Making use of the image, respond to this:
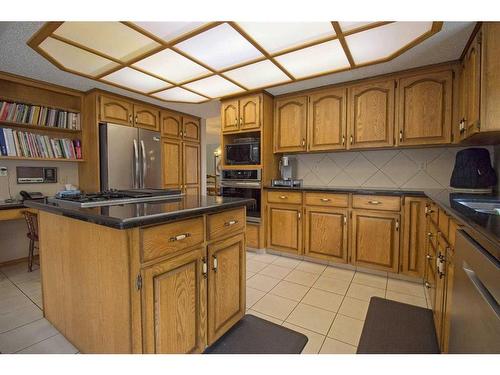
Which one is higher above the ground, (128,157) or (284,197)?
(128,157)

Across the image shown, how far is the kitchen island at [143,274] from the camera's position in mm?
968

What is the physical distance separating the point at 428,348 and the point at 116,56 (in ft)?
10.4

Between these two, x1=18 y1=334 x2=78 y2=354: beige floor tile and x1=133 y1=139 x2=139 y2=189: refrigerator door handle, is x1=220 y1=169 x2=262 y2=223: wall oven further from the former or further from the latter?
x1=18 y1=334 x2=78 y2=354: beige floor tile

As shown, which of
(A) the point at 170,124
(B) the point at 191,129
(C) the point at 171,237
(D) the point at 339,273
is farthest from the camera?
(B) the point at 191,129

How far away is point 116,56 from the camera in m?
2.11

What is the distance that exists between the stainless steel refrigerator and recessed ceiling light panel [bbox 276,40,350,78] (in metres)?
2.23

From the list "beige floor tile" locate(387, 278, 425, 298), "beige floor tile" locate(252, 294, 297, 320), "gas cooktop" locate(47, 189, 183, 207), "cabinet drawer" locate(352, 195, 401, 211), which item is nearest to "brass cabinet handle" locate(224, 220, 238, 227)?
"gas cooktop" locate(47, 189, 183, 207)

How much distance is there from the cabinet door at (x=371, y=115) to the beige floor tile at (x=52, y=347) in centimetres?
295

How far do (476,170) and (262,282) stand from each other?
208 centimetres

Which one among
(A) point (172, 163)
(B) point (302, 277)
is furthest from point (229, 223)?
Answer: (A) point (172, 163)

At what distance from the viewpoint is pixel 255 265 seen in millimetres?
2752

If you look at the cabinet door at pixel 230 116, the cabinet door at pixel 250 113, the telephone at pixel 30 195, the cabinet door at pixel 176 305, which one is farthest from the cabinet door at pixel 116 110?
the cabinet door at pixel 176 305

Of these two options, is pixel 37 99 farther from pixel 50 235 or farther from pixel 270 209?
pixel 270 209

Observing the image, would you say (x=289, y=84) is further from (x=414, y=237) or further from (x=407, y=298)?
(x=407, y=298)
